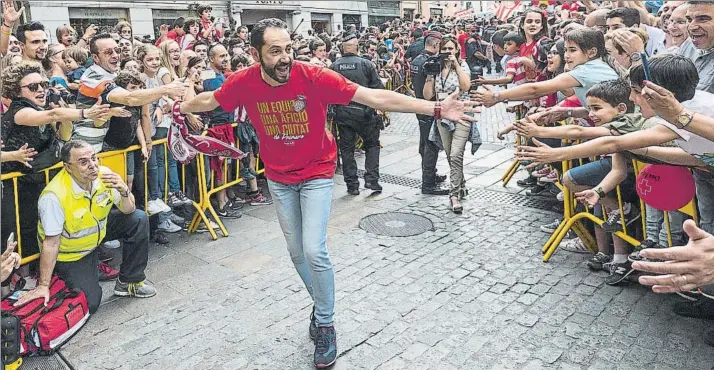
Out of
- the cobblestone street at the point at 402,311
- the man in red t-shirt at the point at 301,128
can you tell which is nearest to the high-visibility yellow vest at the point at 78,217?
the cobblestone street at the point at 402,311

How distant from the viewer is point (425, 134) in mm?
7484

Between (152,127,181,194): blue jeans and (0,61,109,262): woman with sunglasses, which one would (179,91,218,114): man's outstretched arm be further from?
(152,127,181,194): blue jeans

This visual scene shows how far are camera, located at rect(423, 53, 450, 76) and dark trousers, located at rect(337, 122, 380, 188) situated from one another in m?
1.23

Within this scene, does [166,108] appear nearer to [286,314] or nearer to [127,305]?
[127,305]

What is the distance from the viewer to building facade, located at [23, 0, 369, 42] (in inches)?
723

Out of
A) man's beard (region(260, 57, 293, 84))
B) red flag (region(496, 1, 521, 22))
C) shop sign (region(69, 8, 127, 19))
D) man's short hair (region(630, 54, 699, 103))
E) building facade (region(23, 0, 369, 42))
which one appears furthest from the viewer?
red flag (region(496, 1, 521, 22))

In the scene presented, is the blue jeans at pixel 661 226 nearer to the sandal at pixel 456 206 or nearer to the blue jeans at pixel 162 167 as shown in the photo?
the sandal at pixel 456 206

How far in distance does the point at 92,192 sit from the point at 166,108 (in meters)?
0.95

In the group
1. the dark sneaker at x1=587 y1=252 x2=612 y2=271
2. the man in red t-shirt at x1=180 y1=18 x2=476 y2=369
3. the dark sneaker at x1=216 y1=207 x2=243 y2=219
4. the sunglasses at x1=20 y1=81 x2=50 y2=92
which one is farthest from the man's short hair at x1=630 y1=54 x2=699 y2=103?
the dark sneaker at x1=216 y1=207 x2=243 y2=219

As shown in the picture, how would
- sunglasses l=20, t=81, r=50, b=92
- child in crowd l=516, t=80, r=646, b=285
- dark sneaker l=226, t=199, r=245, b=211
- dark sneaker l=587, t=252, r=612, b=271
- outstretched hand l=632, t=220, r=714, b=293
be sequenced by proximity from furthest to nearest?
dark sneaker l=226, t=199, r=245, b=211, dark sneaker l=587, t=252, r=612, b=271, sunglasses l=20, t=81, r=50, b=92, child in crowd l=516, t=80, r=646, b=285, outstretched hand l=632, t=220, r=714, b=293

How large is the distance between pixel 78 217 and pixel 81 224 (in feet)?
0.24

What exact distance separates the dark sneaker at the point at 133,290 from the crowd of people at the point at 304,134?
0.06 ft

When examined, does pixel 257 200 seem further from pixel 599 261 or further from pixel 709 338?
pixel 709 338

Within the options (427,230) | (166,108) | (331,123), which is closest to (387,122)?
(331,123)
